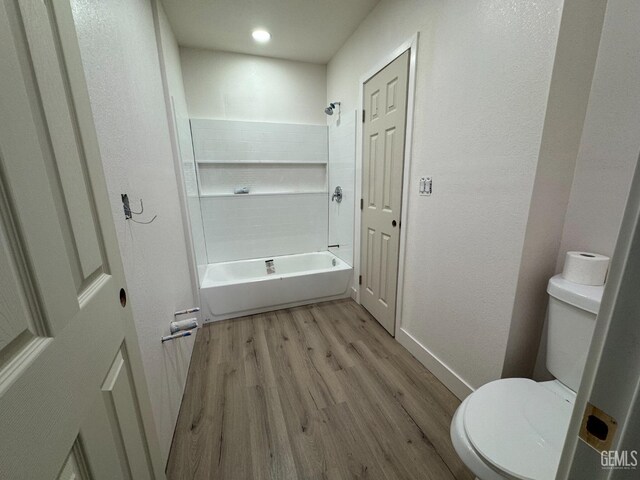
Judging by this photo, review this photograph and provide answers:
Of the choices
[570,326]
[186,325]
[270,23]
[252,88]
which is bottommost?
[186,325]

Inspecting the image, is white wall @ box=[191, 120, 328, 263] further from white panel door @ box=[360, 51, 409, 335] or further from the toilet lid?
the toilet lid

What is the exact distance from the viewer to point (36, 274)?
392 mm

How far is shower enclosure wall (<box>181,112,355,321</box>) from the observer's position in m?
2.52

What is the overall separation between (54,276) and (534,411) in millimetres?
1467

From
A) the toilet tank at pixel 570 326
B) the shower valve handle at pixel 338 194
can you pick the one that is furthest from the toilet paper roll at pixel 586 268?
the shower valve handle at pixel 338 194

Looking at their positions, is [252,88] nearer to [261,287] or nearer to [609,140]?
Result: [261,287]

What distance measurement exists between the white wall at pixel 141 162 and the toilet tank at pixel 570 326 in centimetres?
169

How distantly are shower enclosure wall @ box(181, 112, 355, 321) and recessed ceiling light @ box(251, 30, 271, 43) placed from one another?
0.74 metres

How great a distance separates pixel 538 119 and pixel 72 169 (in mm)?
1501

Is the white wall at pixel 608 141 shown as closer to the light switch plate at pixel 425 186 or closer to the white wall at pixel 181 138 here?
the light switch plate at pixel 425 186

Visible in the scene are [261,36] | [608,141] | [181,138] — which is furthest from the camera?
[261,36]

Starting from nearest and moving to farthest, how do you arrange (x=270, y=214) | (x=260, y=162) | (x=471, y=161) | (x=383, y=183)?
1. (x=471, y=161)
2. (x=383, y=183)
3. (x=260, y=162)
4. (x=270, y=214)

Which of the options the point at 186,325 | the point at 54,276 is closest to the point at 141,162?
the point at 186,325

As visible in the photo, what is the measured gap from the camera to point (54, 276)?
17.1 inches
